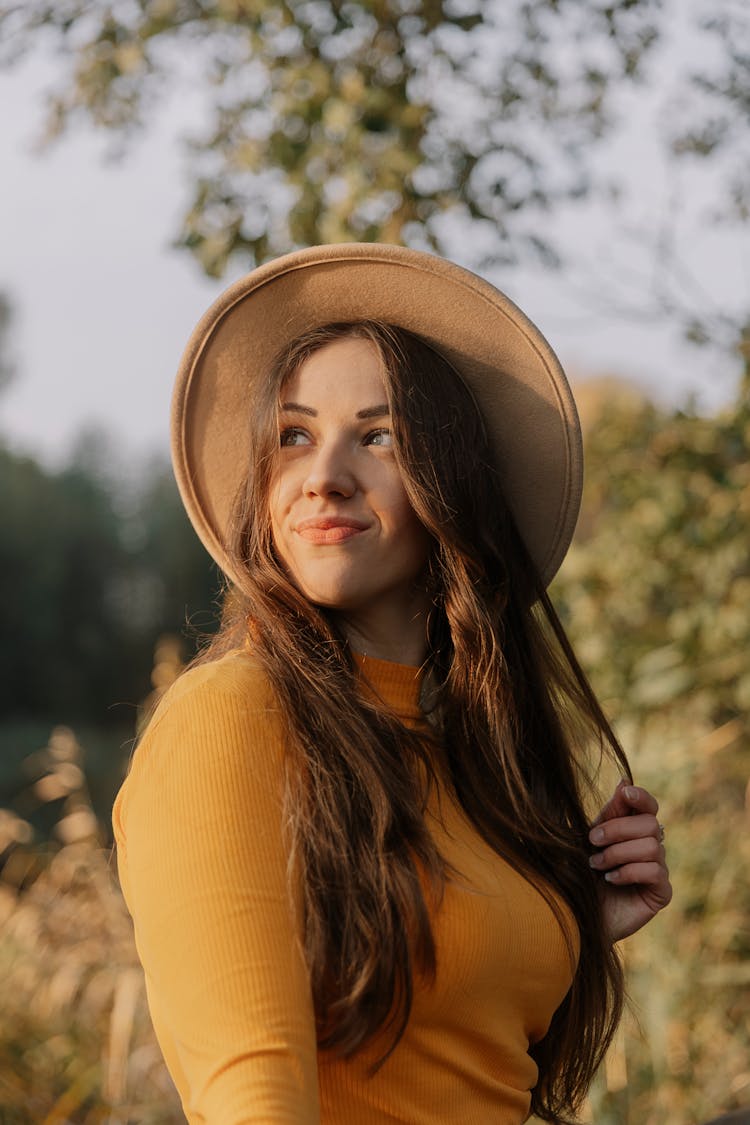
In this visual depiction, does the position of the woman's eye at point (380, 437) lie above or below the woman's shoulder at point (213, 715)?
above

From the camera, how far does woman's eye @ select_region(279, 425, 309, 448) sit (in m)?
1.66

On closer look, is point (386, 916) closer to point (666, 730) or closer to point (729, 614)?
point (729, 614)

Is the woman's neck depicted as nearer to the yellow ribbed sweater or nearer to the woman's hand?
the yellow ribbed sweater

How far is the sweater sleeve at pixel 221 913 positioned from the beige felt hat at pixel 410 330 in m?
0.45

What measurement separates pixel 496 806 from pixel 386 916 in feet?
1.00

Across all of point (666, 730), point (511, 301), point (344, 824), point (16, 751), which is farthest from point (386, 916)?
point (16, 751)

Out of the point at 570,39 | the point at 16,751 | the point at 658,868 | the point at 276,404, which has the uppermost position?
the point at 570,39

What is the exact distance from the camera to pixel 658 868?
5.75 ft

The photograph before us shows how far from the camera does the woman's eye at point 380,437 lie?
162 cm

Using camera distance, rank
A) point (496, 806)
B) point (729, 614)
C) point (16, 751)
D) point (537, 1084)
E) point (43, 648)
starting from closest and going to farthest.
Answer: point (496, 806) < point (537, 1084) < point (729, 614) < point (16, 751) < point (43, 648)

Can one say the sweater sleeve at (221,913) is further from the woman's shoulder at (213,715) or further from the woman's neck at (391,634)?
the woman's neck at (391,634)

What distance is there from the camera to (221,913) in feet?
4.00

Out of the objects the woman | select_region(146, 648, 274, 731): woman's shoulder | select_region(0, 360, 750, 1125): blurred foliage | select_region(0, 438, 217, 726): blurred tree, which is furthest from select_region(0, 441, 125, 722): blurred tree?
select_region(146, 648, 274, 731): woman's shoulder

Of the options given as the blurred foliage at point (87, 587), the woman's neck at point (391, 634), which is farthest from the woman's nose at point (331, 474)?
the blurred foliage at point (87, 587)
